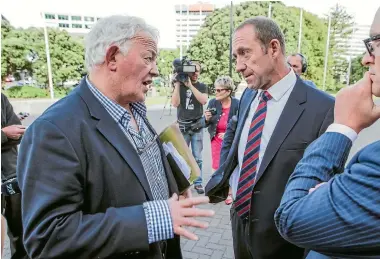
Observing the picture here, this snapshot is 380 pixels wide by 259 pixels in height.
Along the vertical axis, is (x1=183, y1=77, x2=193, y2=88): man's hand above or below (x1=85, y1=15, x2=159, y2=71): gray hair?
below

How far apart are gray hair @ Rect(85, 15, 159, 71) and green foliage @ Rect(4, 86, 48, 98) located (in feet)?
82.4

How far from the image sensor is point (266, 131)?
2.14 m

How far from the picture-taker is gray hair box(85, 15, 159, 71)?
150 cm

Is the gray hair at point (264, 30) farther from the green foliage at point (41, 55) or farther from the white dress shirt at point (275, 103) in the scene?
the green foliage at point (41, 55)

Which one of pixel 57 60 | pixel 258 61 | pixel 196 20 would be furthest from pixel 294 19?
pixel 196 20

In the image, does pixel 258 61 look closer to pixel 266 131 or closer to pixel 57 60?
pixel 266 131

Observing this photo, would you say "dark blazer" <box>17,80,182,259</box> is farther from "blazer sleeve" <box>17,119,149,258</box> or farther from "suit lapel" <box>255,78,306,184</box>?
"suit lapel" <box>255,78,306,184</box>

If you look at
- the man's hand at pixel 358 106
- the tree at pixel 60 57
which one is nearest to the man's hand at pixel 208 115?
the man's hand at pixel 358 106

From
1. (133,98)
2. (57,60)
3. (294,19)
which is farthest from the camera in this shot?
(294,19)

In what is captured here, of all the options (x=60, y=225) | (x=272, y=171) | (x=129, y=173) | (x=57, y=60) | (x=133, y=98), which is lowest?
(x=57, y=60)

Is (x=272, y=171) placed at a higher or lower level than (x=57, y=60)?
higher

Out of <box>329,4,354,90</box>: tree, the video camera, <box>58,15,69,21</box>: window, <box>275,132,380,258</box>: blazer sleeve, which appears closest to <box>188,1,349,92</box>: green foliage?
<box>329,4,354,90</box>: tree

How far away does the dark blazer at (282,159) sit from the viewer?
1.93 metres

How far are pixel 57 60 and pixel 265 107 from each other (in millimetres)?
25359
